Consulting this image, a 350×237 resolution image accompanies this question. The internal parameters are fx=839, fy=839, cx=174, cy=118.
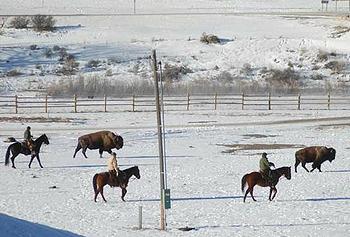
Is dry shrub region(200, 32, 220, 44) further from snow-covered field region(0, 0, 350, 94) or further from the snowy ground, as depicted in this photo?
the snowy ground

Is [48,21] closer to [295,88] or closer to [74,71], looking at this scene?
[74,71]

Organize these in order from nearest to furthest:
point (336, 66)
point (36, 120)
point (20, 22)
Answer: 1. point (36, 120)
2. point (336, 66)
3. point (20, 22)

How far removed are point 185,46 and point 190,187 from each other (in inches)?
2082

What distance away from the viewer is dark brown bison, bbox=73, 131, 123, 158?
3478 cm

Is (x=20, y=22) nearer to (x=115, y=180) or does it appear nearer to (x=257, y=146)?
(x=257, y=146)

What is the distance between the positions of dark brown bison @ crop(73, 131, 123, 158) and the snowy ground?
54 cm

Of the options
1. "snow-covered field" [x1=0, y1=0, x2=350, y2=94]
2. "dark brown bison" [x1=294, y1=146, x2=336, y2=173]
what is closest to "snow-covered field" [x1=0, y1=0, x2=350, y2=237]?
"snow-covered field" [x1=0, y1=0, x2=350, y2=94]

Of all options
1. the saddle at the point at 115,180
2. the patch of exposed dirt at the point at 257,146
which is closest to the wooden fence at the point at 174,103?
the patch of exposed dirt at the point at 257,146

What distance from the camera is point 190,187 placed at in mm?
27672

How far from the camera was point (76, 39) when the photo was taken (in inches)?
3228

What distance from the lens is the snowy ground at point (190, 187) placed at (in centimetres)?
2212

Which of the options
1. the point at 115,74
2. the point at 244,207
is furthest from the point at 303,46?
the point at 244,207

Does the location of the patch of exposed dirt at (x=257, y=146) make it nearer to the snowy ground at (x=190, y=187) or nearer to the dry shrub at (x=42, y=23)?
the snowy ground at (x=190, y=187)

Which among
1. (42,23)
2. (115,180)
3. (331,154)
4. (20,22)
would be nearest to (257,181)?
(115,180)
